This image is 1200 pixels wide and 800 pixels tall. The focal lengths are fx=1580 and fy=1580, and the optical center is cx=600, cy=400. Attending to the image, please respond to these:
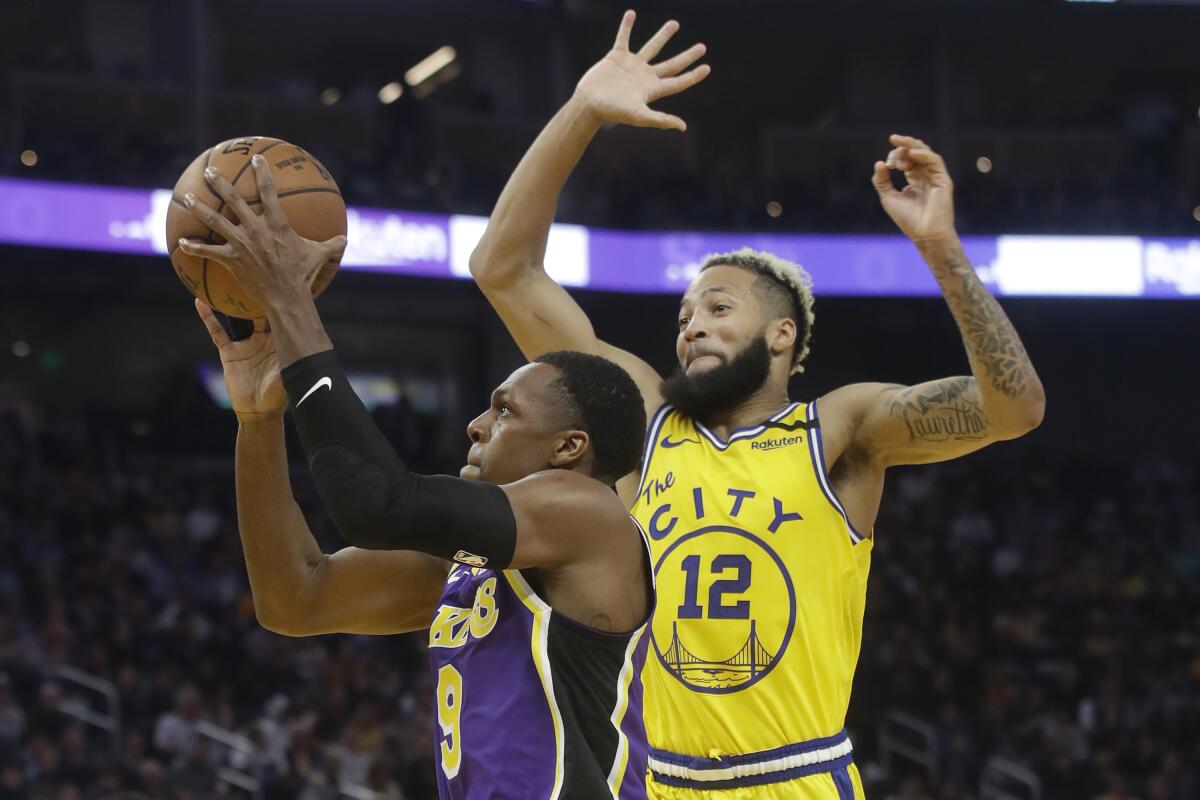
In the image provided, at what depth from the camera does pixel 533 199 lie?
4.05 meters

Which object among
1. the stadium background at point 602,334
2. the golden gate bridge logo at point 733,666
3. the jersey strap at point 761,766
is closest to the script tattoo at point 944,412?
the golden gate bridge logo at point 733,666

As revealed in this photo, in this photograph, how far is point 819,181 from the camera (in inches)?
774

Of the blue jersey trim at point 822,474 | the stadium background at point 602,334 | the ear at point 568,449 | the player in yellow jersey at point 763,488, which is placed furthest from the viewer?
the stadium background at point 602,334

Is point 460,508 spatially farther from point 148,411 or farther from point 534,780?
point 148,411

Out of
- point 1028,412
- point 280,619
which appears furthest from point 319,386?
point 1028,412

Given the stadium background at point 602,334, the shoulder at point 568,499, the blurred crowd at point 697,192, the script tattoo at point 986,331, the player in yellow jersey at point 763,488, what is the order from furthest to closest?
1. the blurred crowd at point 697,192
2. the stadium background at point 602,334
3. the player in yellow jersey at point 763,488
4. the script tattoo at point 986,331
5. the shoulder at point 568,499

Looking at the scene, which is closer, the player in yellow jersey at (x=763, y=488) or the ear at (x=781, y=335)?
the player in yellow jersey at (x=763, y=488)

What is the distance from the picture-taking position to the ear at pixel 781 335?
4.08m

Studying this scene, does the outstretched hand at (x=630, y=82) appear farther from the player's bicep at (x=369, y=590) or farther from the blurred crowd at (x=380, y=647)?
the blurred crowd at (x=380, y=647)

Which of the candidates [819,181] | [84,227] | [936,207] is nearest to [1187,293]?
[819,181]

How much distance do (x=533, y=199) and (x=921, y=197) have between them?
3.24 feet

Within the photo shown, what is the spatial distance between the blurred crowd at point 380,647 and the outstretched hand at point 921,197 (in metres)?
8.01

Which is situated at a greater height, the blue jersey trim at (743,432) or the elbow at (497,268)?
the elbow at (497,268)

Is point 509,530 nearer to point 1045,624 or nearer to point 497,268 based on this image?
point 497,268
